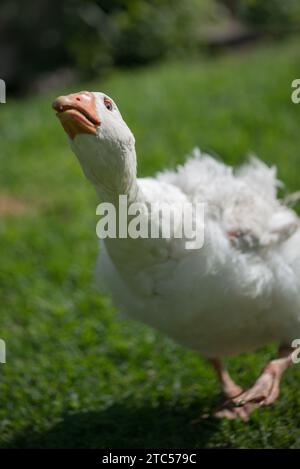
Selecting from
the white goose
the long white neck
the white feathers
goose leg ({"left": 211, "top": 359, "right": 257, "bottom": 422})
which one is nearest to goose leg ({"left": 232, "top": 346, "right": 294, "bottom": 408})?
the white goose

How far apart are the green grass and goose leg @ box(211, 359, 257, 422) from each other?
52 millimetres

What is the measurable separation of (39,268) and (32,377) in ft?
→ 4.71

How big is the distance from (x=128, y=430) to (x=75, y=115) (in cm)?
200

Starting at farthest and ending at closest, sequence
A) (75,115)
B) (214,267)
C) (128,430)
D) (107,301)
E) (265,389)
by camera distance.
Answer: (107,301)
(128,430)
(214,267)
(265,389)
(75,115)

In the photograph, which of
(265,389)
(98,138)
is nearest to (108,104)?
(98,138)

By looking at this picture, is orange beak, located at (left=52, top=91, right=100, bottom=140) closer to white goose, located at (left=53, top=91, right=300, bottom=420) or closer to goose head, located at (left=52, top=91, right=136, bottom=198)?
goose head, located at (left=52, top=91, right=136, bottom=198)

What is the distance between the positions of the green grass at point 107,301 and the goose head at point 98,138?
5.29 feet

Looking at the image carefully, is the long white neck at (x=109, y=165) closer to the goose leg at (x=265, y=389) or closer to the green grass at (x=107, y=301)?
the goose leg at (x=265, y=389)

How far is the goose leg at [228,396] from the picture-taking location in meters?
3.80

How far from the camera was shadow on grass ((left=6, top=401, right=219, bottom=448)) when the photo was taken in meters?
3.76

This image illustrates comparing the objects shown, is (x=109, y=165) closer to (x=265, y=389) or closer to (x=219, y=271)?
(x=219, y=271)

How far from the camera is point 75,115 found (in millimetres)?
2617

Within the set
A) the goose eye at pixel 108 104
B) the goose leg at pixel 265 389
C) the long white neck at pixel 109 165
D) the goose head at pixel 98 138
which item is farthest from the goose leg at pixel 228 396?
the goose eye at pixel 108 104

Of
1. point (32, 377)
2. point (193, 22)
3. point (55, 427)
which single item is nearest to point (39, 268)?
point (32, 377)
